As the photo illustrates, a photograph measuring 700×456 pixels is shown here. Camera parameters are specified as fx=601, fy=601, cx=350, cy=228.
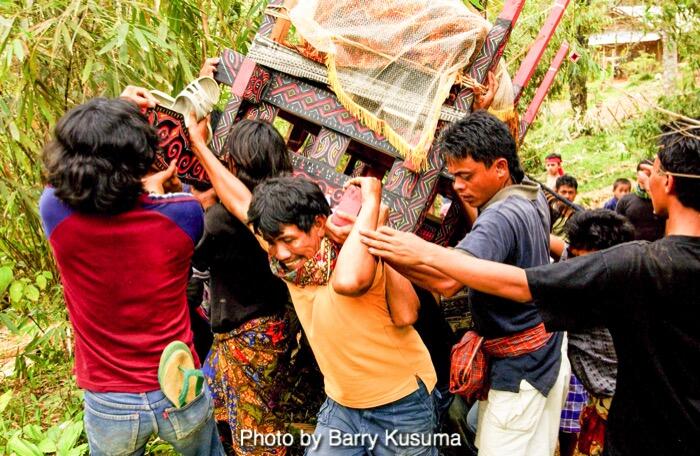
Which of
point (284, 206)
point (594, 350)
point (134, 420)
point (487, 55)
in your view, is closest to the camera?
point (284, 206)

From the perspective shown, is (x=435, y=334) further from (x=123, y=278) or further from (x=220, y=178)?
(x=123, y=278)

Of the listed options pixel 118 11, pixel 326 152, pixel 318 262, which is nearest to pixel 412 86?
pixel 326 152

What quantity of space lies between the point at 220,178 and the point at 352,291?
2.73ft

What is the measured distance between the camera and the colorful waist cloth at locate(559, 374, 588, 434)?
3213 mm

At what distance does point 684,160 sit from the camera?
163 centimetres

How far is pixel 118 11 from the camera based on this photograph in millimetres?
3400

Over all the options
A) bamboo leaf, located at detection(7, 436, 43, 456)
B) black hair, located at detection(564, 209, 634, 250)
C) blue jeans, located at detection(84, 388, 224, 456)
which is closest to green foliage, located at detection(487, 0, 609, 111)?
black hair, located at detection(564, 209, 634, 250)

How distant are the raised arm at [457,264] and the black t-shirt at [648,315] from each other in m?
0.05

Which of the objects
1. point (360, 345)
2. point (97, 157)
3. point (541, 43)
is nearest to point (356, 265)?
point (360, 345)

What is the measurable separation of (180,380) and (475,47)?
1.72 m

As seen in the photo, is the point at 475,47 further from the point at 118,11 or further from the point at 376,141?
the point at 118,11

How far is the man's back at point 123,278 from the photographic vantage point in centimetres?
201

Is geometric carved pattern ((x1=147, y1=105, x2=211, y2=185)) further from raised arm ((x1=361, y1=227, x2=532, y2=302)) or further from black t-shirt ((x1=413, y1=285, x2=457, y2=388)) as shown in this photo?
black t-shirt ((x1=413, y1=285, x2=457, y2=388))

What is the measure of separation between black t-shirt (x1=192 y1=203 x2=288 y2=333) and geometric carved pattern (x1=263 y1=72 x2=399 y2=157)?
1.73 feet
